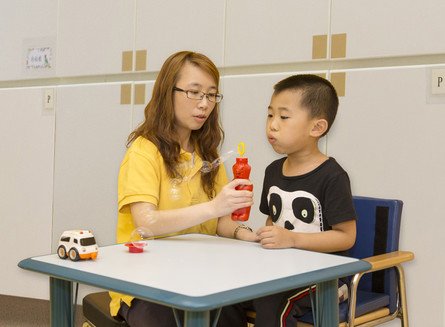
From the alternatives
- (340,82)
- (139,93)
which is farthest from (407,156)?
(139,93)

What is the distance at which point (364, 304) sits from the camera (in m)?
1.76

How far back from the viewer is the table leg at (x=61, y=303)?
4.62ft

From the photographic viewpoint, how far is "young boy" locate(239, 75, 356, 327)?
5.47 ft

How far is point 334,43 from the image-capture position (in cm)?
241

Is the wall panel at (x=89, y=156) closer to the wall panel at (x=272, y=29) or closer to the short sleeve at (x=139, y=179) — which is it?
the wall panel at (x=272, y=29)

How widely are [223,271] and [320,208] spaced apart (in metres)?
0.56

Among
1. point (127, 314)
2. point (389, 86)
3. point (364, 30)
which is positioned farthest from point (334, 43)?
point (127, 314)

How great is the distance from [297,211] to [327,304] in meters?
0.41

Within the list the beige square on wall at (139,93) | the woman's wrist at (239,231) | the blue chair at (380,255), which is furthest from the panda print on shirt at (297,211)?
the beige square on wall at (139,93)

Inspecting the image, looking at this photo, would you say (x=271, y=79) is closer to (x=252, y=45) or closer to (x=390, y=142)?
(x=252, y=45)

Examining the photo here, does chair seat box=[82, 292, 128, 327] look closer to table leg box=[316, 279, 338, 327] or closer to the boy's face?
table leg box=[316, 279, 338, 327]

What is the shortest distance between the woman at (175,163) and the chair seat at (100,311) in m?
0.03

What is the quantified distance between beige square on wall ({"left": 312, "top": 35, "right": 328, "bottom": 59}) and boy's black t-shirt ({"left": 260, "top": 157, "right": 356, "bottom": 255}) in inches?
31.2

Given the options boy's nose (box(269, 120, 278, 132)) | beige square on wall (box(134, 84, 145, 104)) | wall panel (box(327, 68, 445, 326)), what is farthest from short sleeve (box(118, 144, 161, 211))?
beige square on wall (box(134, 84, 145, 104))
